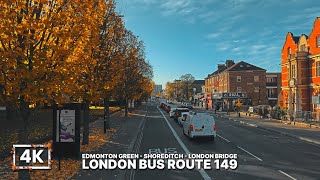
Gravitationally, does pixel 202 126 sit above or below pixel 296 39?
below

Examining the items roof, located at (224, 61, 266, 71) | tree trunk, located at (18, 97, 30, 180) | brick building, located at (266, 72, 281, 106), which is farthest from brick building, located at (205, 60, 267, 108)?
tree trunk, located at (18, 97, 30, 180)

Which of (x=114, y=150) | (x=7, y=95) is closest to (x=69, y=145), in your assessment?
(x=114, y=150)

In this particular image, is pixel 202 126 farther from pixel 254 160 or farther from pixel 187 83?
pixel 187 83

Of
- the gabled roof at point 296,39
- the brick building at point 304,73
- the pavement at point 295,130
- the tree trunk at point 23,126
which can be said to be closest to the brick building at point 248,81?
the gabled roof at point 296,39

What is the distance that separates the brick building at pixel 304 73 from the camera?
41.2 m

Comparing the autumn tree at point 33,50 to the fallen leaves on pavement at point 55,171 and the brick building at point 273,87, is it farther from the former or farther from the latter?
the brick building at point 273,87

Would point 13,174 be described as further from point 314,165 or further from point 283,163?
point 314,165

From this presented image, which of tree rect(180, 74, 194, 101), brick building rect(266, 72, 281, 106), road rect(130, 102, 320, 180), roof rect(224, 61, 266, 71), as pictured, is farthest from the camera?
tree rect(180, 74, 194, 101)

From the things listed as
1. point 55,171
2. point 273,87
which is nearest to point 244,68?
point 273,87

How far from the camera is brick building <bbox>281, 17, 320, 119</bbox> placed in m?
41.2

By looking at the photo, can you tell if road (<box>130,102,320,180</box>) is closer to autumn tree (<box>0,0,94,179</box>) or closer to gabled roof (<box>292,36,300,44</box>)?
autumn tree (<box>0,0,94,179</box>)

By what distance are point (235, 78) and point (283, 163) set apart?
67969mm

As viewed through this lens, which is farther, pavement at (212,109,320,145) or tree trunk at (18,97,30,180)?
pavement at (212,109,320,145)

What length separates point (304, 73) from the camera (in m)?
43.3
